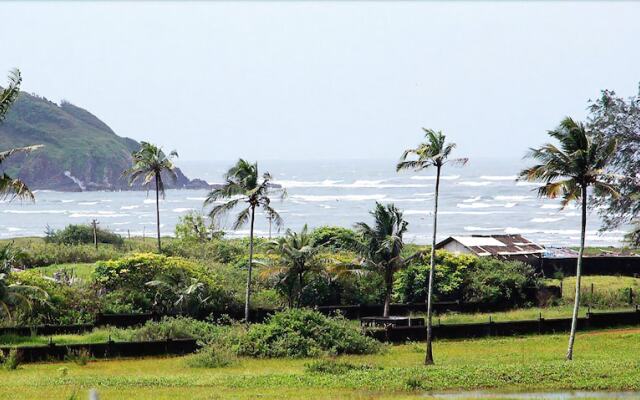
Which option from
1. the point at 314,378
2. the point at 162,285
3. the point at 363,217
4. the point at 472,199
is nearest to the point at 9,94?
the point at 314,378

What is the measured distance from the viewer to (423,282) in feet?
175

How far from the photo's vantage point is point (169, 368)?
120 feet

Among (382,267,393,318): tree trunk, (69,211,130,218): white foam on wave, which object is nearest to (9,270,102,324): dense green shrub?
(382,267,393,318): tree trunk

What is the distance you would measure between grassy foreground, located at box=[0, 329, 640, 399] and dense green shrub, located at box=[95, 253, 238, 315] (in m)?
10.2

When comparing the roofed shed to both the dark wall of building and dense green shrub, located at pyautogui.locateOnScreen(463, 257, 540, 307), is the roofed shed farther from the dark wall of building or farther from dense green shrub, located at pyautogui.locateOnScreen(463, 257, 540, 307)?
dense green shrub, located at pyautogui.locateOnScreen(463, 257, 540, 307)

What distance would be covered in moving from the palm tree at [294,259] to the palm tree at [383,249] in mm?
2398

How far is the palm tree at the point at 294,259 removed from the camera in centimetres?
4872

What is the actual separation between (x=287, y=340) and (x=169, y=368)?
5695mm

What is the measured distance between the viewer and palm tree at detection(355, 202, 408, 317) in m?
48.4

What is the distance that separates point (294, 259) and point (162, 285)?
22.1ft

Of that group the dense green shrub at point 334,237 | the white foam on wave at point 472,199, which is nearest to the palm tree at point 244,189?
the dense green shrub at point 334,237

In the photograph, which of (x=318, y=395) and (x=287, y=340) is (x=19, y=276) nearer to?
(x=287, y=340)

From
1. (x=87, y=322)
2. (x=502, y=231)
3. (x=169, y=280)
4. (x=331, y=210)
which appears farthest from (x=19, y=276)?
(x=331, y=210)

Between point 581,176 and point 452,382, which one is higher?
point 581,176
